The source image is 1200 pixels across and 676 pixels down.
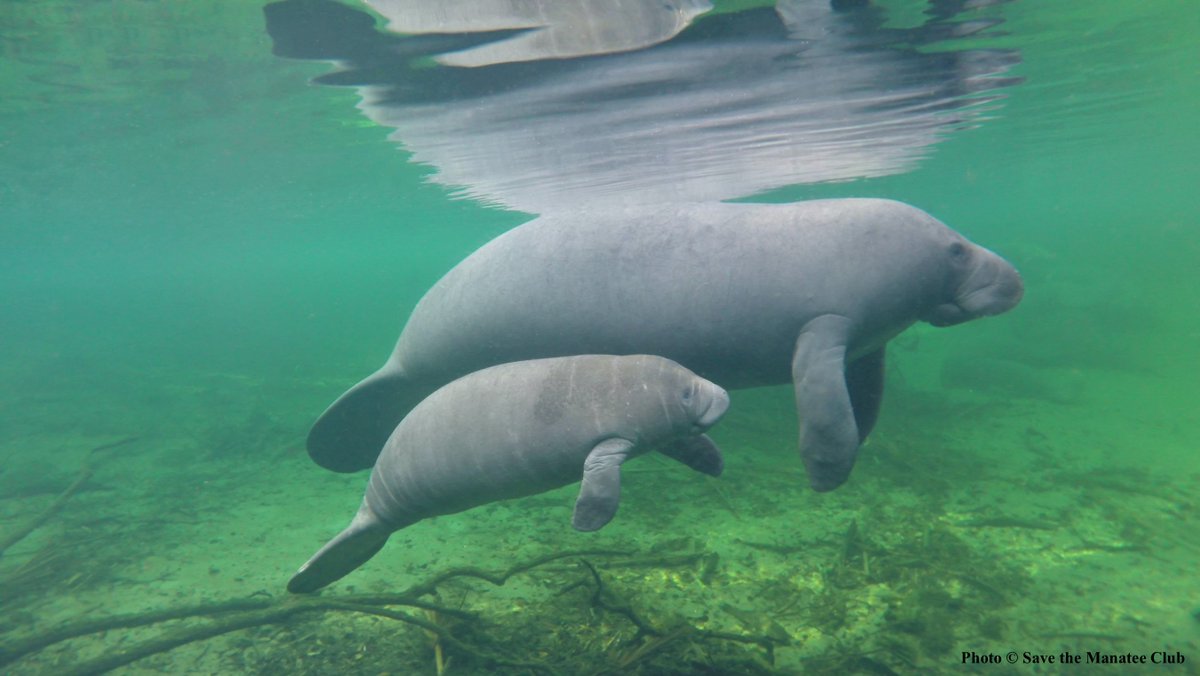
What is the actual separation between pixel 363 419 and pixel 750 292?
3212mm

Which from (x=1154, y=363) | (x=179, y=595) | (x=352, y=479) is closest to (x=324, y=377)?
(x=352, y=479)

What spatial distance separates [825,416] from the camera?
3316mm

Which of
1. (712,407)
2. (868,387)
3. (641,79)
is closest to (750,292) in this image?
(712,407)

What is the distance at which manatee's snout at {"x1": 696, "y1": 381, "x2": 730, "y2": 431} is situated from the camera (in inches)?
130

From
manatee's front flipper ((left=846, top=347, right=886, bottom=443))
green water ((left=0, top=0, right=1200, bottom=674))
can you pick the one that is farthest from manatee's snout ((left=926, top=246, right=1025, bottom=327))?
green water ((left=0, top=0, right=1200, bottom=674))

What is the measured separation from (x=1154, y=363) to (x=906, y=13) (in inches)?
544

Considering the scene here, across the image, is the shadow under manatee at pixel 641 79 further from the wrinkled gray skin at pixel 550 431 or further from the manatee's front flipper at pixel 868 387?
the wrinkled gray skin at pixel 550 431

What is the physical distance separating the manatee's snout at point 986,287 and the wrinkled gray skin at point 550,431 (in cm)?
177

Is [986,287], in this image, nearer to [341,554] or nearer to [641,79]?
[341,554]

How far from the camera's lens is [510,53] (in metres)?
7.08

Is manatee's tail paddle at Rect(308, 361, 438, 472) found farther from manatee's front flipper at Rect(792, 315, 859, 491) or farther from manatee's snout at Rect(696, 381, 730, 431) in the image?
manatee's front flipper at Rect(792, 315, 859, 491)

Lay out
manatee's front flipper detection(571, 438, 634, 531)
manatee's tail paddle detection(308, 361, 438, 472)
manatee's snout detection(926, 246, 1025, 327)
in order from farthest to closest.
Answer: manatee's tail paddle detection(308, 361, 438, 472), manatee's snout detection(926, 246, 1025, 327), manatee's front flipper detection(571, 438, 634, 531)

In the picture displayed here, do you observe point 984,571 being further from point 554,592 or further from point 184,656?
point 184,656

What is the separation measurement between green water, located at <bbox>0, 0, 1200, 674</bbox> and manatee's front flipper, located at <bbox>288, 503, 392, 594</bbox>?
1.32 feet
